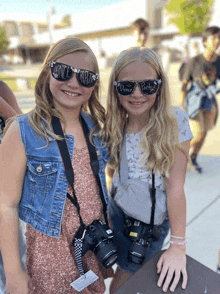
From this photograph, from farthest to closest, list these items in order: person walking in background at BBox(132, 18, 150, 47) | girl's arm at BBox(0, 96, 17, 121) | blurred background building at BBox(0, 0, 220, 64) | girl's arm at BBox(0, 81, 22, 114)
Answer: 1. blurred background building at BBox(0, 0, 220, 64)
2. person walking in background at BBox(132, 18, 150, 47)
3. girl's arm at BBox(0, 81, 22, 114)
4. girl's arm at BBox(0, 96, 17, 121)

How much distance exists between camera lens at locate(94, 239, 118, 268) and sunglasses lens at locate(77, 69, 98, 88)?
2.60ft

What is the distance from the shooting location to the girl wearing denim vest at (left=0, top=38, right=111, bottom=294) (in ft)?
3.47

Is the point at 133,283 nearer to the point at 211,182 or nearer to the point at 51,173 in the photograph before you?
the point at 51,173

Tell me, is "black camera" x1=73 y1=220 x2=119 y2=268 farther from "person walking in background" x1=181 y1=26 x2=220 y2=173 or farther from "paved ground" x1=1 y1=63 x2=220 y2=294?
"person walking in background" x1=181 y1=26 x2=220 y2=173

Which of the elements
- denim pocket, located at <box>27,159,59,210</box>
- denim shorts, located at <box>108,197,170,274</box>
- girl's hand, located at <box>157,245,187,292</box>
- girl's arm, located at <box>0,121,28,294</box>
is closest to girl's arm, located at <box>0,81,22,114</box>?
girl's arm, located at <box>0,121,28,294</box>

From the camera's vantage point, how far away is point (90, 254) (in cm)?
126

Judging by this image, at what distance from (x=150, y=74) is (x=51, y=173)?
2.37 ft

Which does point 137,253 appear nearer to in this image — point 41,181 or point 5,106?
point 41,181

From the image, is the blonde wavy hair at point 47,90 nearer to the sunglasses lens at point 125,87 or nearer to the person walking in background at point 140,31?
the sunglasses lens at point 125,87

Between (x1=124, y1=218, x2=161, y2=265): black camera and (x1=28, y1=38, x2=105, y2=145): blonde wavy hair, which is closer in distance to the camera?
(x1=28, y1=38, x2=105, y2=145): blonde wavy hair

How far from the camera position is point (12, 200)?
42.4 inches

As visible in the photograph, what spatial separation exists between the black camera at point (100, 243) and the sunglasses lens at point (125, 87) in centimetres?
71

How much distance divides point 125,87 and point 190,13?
23.6 meters

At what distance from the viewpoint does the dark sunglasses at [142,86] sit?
1.20 metres
